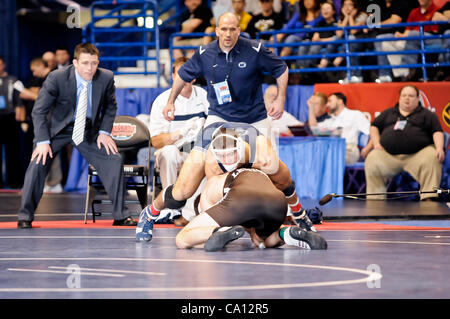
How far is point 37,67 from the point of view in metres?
12.1

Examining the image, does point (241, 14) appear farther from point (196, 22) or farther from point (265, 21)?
point (196, 22)

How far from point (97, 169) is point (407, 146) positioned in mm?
4292

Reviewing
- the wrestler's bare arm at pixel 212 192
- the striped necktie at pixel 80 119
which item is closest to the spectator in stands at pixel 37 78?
the striped necktie at pixel 80 119

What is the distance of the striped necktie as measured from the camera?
7391mm

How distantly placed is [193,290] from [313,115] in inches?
285

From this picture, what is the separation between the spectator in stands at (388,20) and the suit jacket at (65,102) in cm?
518

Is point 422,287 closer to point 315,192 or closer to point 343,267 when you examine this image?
point 343,267

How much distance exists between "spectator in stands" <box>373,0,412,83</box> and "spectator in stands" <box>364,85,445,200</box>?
1.37m

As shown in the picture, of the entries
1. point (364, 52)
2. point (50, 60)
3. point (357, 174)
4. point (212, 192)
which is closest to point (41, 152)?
point (212, 192)

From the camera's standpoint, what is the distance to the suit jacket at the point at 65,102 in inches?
289

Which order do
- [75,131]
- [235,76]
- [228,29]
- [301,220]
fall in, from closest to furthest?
[301,220] → [228,29] → [235,76] → [75,131]

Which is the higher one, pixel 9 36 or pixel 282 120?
pixel 9 36

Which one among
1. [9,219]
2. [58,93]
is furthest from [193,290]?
[9,219]

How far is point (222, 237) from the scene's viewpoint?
5.41 m
